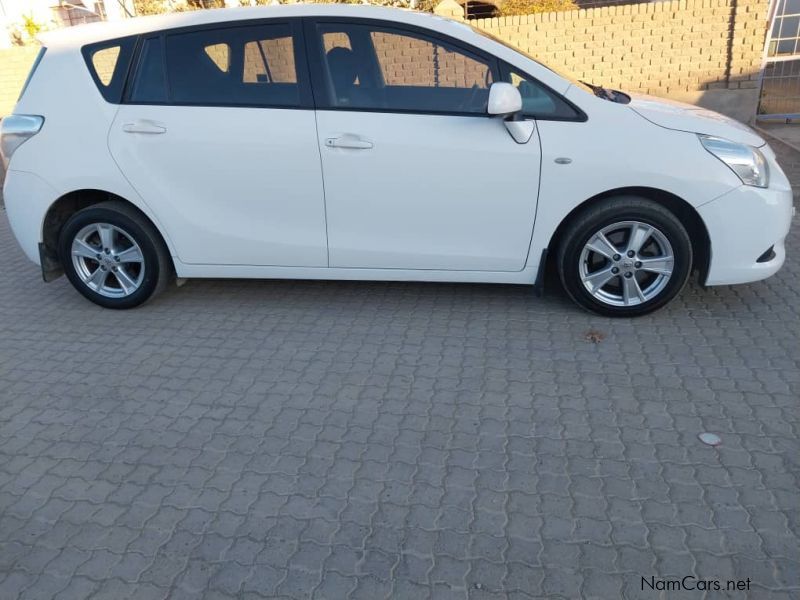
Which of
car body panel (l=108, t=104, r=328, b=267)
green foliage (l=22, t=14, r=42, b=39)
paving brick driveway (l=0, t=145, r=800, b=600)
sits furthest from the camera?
green foliage (l=22, t=14, r=42, b=39)

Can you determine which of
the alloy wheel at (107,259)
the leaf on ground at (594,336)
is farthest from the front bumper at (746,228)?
the alloy wheel at (107,259)

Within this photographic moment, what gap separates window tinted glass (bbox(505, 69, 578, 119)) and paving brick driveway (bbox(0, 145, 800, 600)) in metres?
1.24

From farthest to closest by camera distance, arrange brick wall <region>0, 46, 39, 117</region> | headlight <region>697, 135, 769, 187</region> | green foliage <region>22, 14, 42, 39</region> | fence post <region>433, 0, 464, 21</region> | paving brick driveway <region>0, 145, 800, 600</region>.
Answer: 1. green foliage <region>22, 14, 42, 39</region>
2. brick wall <region>0, 46, 39, 117</region>
3. fence post <region>433, 0, 464, 21</region>
4. headlight <region>697, 135, 769, 187</region>
5. paving brick driveway <region>0, 145, 800, 600</region>

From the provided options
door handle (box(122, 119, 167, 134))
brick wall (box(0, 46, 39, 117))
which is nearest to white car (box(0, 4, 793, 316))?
door handle (box(122, 119, 167, 134))

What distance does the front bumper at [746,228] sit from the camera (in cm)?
370

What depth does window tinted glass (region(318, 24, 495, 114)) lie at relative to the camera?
386 cm

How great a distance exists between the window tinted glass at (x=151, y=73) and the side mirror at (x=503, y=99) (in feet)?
6.70

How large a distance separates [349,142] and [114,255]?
182cm

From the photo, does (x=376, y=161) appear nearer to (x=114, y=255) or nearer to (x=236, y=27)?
(x=236, y=27)

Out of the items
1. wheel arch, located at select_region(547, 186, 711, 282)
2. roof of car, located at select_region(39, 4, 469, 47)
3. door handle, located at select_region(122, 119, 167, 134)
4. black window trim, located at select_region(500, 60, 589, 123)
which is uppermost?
A: roof of car, located at select_region(39, 4, 469, 47)

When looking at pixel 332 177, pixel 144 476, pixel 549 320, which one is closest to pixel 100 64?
pixel 332 177

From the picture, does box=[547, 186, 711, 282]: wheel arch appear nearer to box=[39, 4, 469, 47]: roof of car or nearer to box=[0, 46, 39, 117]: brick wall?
box=[39, 4, 469, 47]: roof of car

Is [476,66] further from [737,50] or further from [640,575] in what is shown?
[737,50]

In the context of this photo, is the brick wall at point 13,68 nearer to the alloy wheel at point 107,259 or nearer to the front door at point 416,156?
the alloy wheel at point 107,259
